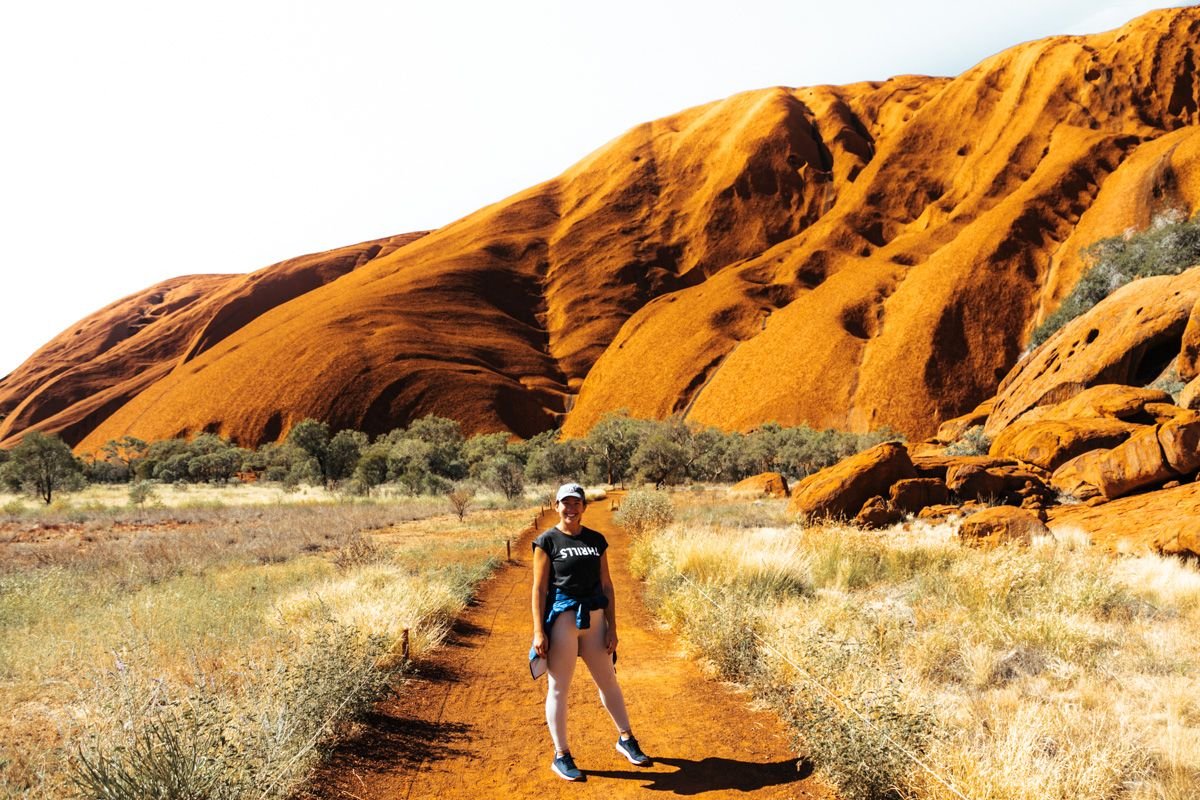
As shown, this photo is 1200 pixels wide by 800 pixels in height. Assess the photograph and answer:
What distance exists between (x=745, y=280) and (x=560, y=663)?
236ft

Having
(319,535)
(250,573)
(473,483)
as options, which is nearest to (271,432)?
(473,483)

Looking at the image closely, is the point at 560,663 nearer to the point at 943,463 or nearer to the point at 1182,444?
the point at 1182,444

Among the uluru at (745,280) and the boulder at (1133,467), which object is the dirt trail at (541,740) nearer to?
the boulder at (1133,467)

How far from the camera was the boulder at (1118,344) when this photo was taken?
822 inches

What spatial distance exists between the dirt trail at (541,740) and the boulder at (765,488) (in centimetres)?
1906

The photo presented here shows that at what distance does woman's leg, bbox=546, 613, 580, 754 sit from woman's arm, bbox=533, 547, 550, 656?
8 cm

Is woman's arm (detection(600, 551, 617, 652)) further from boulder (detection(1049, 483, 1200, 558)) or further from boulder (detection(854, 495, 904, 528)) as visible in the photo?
boulder (detection(854, 495, 904, 528))

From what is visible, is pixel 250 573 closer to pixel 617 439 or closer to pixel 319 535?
pixel 319 535

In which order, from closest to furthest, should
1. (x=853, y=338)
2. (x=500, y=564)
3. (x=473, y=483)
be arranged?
(x=500, y=564) → (x=473, y=483) → (x=853, y=338)

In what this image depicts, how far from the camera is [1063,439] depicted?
15719mm

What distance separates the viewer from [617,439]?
43656 mm

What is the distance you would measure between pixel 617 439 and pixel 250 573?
32.5m

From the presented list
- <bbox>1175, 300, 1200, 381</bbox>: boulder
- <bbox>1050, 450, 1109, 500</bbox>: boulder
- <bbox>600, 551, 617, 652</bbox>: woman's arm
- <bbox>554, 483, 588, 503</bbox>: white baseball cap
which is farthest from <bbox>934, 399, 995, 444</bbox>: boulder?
<bbox>554, 483, 588, 503</bbox>: white baseball cap

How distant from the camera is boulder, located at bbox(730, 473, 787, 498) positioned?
2581 centimetres
